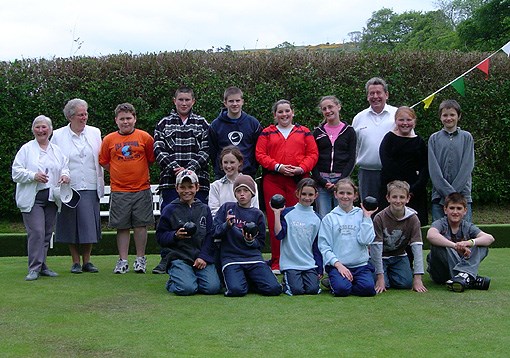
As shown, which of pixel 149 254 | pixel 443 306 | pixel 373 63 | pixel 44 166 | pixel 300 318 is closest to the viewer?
pixel 300 318

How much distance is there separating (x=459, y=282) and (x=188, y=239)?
2260mm

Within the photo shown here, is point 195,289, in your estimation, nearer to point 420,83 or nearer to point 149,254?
point 149,254

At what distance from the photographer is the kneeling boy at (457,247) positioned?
6.55m

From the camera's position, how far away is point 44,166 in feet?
24.5

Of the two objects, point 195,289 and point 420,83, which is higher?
point 420,83

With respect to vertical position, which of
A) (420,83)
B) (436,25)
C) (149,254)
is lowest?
(149,254)

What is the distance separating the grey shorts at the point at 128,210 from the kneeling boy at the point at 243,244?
3.92ft

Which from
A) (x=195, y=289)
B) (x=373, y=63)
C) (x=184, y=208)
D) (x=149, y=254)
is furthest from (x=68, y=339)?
(x=373, y=63)

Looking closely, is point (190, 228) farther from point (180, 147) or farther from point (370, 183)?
point (370, 183)

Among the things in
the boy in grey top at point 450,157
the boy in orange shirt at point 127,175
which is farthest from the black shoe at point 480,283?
the boy in orange shirt at point 127,175

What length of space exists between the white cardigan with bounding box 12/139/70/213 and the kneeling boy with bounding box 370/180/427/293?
2.95 meters

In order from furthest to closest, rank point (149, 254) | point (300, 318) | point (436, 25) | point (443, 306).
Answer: point (436, 25)
point (149, 254)
point (443, 306)
point (300, 318)

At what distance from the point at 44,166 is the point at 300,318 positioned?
3324mm

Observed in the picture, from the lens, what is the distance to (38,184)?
743 cm
